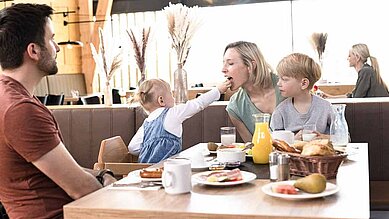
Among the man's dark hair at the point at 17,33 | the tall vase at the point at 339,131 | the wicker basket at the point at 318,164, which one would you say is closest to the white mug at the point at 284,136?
the tall vase at the point at 339,131

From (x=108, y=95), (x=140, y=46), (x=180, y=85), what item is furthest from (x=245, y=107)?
(x=108, y=95)

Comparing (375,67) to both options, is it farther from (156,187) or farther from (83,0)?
(83,0)

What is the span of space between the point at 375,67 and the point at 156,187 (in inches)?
172

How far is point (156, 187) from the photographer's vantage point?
182 cm

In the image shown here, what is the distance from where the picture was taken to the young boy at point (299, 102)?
287 centimetres

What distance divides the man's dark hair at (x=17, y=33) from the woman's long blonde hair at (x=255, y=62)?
1368mm

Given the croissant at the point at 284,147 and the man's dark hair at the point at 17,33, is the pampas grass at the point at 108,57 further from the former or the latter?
the croissant at the point at 284,147

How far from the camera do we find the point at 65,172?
1.95 metres

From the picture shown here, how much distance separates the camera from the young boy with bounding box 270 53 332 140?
9.42 ft

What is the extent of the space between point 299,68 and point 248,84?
0.41 meters

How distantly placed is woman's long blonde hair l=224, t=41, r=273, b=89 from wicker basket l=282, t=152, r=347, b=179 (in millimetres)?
1317

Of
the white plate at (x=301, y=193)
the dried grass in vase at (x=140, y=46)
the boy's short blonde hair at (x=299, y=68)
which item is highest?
the dried grass in vase at (x=140, y=46)

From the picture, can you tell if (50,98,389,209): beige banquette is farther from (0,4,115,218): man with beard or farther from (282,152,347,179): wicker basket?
(0,4,115,218): man with beard

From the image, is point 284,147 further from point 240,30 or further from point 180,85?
point 240,30
